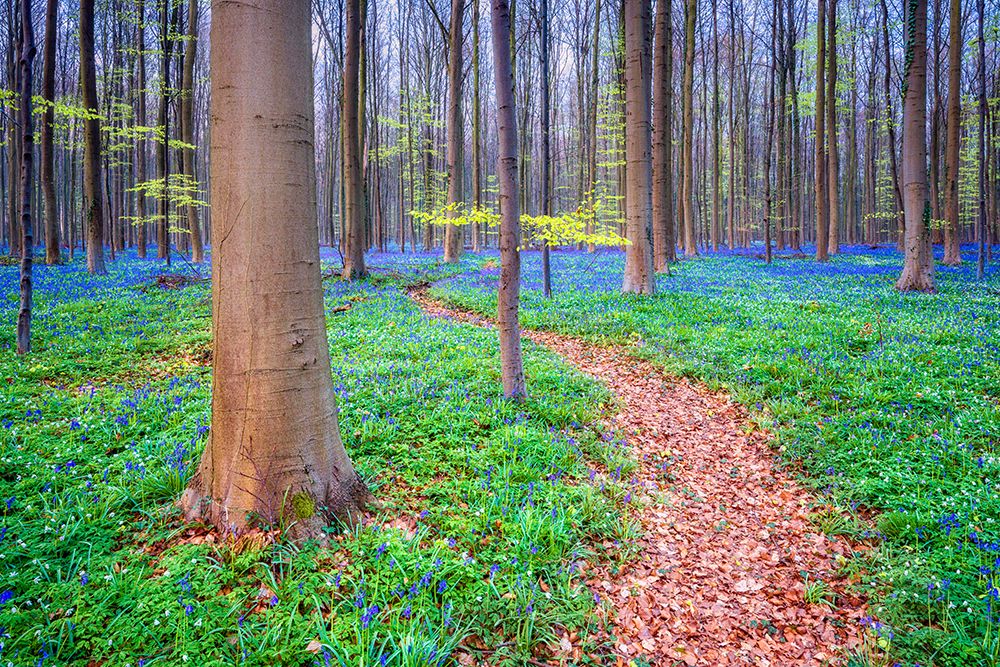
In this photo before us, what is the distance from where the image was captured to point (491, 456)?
4340 millimetres

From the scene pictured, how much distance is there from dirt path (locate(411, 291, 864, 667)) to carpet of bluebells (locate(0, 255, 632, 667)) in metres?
0.29

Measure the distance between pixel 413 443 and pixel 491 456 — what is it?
740mm

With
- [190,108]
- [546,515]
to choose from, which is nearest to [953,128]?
[546,515]

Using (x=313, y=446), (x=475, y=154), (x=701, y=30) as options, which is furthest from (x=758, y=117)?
(x=313, y=446)

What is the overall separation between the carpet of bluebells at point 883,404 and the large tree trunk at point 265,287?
11.8ft

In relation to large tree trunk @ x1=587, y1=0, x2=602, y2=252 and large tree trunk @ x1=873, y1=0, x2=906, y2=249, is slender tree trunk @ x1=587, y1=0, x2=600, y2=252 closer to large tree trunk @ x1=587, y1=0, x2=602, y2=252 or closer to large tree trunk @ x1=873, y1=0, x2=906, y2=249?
large tree trunk @ x1=587, y1=0, x2=602, y2=252

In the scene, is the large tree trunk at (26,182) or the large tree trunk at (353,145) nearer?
the large tree trunk at (26,182)

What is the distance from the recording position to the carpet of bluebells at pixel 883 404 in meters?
3.00

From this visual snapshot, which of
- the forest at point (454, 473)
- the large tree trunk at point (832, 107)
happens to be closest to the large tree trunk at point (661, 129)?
the large tree trunk at point (832, 107)

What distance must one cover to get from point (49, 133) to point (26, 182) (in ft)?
40.2

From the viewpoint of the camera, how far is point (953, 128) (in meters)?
16.9

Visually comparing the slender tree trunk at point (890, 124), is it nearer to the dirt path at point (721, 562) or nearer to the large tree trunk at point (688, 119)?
the large tree trunk at point (688, 119)

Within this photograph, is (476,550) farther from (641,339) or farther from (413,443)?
(641,339)

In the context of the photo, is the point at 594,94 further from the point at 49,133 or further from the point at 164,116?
the point at 49,133
